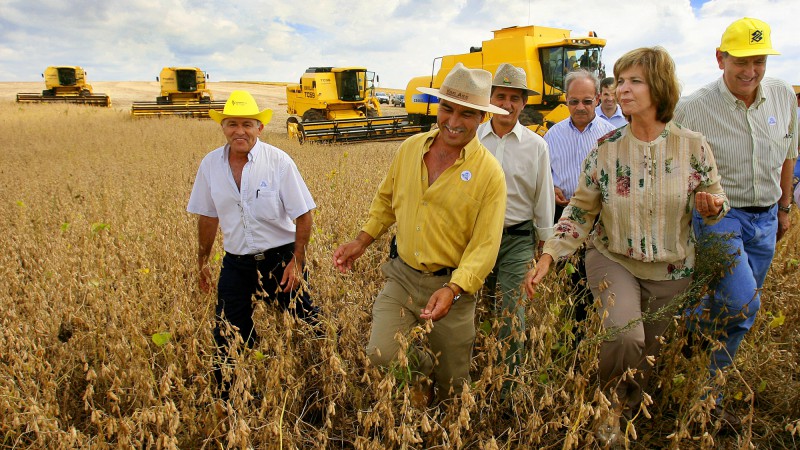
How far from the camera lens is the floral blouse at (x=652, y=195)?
93.5 inches

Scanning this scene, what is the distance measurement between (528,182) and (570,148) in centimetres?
87

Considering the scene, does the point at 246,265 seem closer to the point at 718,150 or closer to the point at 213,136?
the point at 718,150

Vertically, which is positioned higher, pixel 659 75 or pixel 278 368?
pixel 659 75

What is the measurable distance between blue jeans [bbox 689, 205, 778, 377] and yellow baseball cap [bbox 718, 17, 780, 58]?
787 mm

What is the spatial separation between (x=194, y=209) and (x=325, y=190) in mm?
3648

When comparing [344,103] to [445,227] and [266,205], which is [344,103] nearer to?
[266,205]

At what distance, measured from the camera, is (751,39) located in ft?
8.38

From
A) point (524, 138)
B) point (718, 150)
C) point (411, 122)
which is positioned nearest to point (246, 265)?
point (524, 138)

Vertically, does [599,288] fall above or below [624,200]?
below

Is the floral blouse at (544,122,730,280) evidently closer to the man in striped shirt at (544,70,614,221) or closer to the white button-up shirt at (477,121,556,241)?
the white button-up shirt at (477,121,556,241)

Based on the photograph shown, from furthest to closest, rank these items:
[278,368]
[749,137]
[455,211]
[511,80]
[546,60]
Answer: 1. [546,60]
2. [511,80]
3. [749,137]
4. [455,211]
5. [278,368]

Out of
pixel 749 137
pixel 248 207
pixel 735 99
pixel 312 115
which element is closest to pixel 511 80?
pixel 735 99

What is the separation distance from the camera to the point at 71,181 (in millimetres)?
8328

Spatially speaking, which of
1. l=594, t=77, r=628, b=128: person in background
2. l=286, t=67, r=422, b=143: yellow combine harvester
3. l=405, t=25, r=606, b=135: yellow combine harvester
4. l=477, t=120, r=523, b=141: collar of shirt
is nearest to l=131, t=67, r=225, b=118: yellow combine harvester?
l=286, t=67, r=422, b=143: yellow combine harvester
